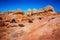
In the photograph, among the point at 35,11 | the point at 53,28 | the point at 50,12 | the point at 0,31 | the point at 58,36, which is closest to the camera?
the point at 58,36

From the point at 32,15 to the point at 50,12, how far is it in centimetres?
1204

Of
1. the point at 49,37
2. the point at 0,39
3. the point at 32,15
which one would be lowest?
the point at 0,39

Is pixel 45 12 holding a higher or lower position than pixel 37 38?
higher

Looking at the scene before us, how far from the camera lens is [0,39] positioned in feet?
94.6

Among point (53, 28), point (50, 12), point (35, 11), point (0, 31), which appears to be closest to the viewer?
point (53, 28)

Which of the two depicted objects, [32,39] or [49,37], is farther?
[32,39]

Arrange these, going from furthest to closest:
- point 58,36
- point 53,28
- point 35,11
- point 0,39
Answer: point 35,11 < point 0,39 < point 53,28 < point 58,36

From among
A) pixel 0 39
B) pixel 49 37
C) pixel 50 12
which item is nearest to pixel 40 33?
pixel 49 37

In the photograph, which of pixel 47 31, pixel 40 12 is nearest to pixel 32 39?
pixel 47 31

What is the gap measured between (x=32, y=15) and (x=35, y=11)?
7.76ft

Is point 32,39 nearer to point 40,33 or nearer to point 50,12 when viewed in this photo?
point 40,33

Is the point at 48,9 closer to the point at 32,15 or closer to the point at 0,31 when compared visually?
the point at 32,15

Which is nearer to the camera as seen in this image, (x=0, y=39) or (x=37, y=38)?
(x=37, y=38)

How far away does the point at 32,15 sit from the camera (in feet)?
170
